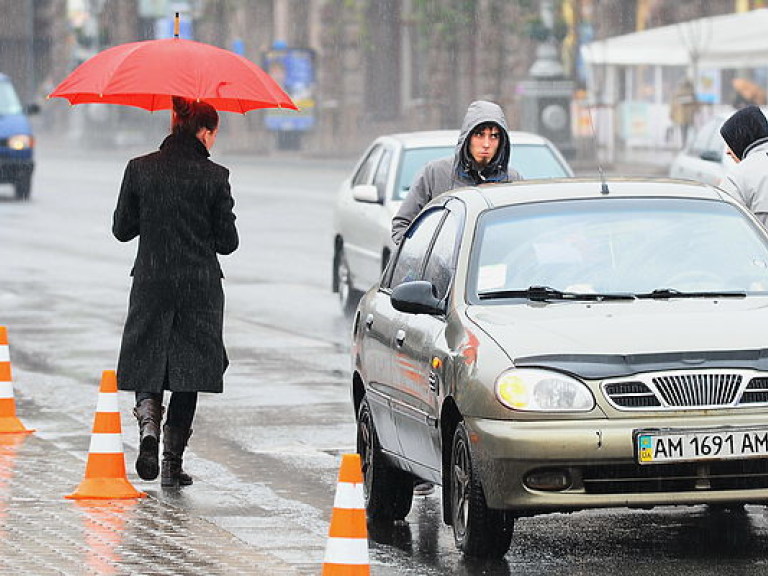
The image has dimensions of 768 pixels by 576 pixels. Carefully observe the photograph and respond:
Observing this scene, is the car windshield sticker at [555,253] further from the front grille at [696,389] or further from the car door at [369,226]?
the car door at [369,226]

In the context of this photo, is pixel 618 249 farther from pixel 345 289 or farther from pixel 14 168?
pixel 14 168

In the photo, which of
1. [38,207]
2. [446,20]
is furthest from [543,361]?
[446,20]

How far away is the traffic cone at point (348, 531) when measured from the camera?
6895 mm

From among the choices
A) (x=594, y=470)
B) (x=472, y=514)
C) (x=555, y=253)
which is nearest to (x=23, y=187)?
(x=555, y=253)

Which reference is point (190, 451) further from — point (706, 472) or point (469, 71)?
point (469, 71)

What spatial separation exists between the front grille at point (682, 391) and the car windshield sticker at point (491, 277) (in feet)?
3.42

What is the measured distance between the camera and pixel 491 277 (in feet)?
29.0

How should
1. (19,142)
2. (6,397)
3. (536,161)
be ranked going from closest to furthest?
1. (6,397)
2. (536,161)
3. (19,142)

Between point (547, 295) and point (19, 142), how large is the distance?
94.5ft

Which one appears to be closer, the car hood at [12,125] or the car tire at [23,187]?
the car hood at [12,125]

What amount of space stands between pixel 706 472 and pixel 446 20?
156 feet

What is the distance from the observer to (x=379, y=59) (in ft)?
209

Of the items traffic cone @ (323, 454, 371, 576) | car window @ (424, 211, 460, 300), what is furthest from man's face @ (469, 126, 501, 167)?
traffic cone @ (323, 454, 371, 576)

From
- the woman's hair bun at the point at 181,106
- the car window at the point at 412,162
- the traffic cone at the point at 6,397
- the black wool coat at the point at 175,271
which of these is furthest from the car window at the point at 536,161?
the black wool coat at the point at 175,271
